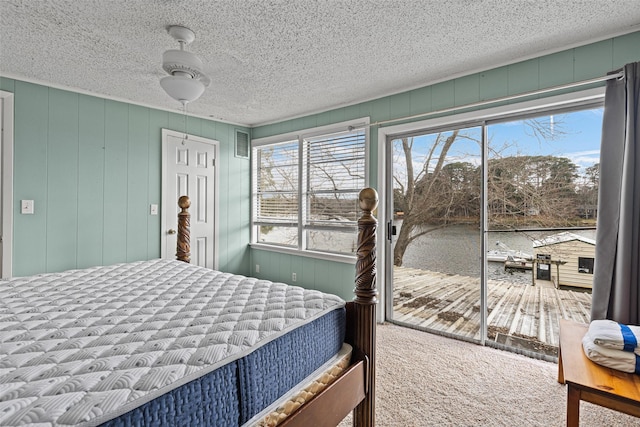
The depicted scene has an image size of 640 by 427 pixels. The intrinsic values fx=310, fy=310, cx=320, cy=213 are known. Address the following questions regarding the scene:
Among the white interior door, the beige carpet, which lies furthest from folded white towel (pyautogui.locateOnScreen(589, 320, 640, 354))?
the white interior door

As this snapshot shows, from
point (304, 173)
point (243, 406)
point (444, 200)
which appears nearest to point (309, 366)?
point (243, 406)

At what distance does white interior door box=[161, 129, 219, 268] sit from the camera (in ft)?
12.3

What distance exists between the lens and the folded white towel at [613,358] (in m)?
1.46

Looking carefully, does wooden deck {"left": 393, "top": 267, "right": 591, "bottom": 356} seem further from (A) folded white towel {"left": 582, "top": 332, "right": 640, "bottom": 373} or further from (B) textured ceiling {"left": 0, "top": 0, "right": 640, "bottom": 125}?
(B) textured ceiling {"left": 0, "top": 0, "right": 640, "bottom": 125}

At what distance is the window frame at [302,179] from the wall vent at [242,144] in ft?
0.29

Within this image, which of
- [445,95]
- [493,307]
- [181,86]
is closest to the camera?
[181,86]

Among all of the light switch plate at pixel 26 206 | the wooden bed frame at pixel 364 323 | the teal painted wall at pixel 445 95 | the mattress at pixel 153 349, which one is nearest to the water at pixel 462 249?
the teal painted wall at pixel 445 95

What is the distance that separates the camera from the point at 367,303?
1532mm

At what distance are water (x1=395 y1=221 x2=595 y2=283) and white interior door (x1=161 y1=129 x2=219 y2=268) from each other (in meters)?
2.49

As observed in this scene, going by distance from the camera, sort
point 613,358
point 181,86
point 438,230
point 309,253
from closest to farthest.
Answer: point 613,358
point 181,86
point 438,230
point 309,253

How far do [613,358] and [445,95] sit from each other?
224cm

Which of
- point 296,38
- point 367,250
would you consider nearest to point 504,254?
point 367,250

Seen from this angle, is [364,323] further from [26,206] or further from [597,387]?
[26,206]

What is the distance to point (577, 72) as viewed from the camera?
223 cm
